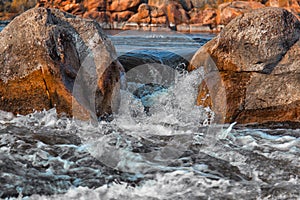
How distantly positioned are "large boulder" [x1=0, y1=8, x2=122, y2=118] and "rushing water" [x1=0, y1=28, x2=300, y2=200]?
0.22 m

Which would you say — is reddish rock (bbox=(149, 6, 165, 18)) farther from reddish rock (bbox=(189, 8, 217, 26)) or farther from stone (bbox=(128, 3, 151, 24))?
reddish rock (bbox=(189, 8, 217, 26))

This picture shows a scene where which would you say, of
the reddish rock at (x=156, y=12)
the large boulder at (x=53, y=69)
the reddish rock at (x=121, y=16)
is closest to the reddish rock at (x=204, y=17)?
the reddish rock at (x=156, y=12)

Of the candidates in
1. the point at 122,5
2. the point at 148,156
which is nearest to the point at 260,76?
the point at 148,156

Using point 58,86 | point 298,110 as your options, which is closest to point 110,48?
point 58,86

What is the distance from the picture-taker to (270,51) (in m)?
5.02

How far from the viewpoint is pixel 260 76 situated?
5055mm

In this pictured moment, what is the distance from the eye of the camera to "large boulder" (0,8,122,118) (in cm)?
467

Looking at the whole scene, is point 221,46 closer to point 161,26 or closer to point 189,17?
point 161,26

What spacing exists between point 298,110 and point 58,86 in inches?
135

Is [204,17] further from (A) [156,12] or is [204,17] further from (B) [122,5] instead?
(B) [122,5]

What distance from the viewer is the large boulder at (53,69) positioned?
4668 mm

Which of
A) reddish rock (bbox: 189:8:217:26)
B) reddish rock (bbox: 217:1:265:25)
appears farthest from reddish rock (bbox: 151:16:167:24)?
reddish rock (bbox: 217:1:265:25)

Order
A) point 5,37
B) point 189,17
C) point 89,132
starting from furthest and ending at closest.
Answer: point 189,17, point 5,37, point 89,132

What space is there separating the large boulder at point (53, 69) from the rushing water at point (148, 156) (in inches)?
8.6
